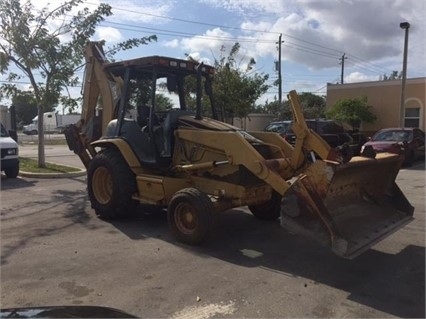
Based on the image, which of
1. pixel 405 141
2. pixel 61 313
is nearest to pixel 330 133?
pixel 405 141

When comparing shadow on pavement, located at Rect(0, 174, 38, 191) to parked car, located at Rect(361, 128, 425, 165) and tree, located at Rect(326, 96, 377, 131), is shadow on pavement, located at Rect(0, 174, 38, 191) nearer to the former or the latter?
parked car, located at Rect(361, 128, 425, 165)

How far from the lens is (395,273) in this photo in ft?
18.4

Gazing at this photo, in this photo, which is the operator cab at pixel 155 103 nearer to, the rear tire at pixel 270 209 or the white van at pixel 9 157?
the rear tire at pixel 270 209

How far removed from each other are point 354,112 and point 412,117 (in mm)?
3656

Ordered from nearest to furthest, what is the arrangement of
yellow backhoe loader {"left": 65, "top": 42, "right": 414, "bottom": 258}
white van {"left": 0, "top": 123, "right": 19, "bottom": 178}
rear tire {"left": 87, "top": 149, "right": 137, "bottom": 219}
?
yellow backhoe loader {"left": 65, "top": 42, "right": 414, "bottom": 258} < rear tire {"left": 87, "top": 149, "right": 137, "bottom": 219} < white van {"left": 0, "top": 123, "right": 19, "bottom": 178}

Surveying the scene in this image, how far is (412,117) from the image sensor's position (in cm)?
2914

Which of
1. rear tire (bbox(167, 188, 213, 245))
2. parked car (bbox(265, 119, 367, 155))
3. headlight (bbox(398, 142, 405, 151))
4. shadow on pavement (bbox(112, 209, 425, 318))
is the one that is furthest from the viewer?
headlight (bbox(398, 142, 405, 151))

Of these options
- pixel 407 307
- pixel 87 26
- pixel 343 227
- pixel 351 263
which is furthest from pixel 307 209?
pixel 87 26

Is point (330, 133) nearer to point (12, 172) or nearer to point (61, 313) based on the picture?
point (12, 172)

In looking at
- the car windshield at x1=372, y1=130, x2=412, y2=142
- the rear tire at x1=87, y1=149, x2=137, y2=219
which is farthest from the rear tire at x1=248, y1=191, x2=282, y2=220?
the car windshield at x1=372, y1=130, x2=412, y2=142

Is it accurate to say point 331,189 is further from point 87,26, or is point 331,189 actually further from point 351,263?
point 87,26

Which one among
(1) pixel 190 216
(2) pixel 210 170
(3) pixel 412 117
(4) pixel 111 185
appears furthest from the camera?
(3) pixel 412 117

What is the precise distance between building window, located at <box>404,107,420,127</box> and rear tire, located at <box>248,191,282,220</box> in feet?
78.1

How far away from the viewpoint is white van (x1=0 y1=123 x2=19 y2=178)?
44.5 feet
